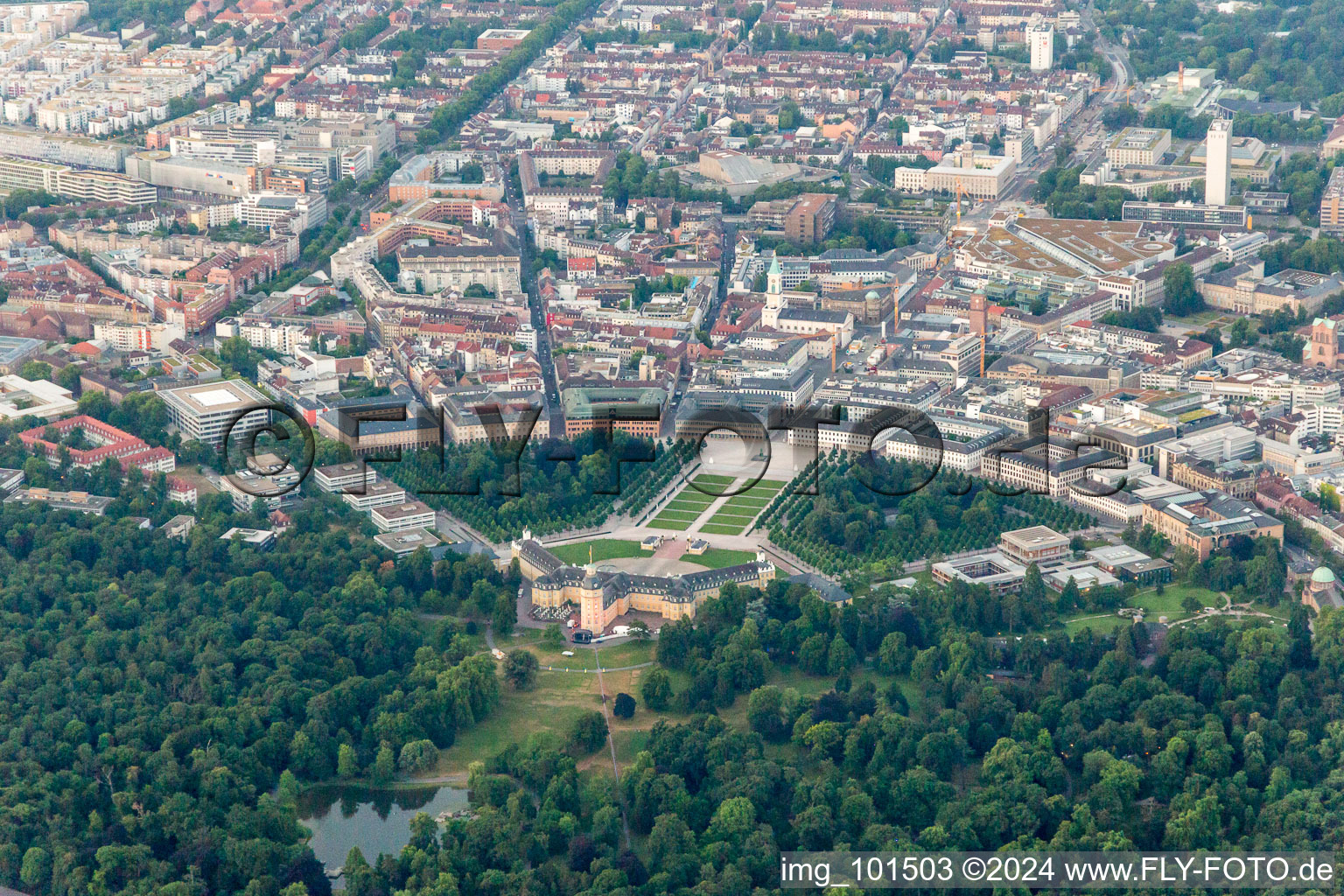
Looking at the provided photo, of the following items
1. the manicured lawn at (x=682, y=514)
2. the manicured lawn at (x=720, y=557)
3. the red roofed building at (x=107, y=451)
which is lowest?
the manicured lawn at (x=720, y=557)

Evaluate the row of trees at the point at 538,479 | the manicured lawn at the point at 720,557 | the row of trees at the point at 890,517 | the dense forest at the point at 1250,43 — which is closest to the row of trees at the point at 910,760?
the manicured lawn at the point at 720,557

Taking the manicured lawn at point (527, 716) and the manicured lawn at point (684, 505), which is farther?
the manicured lawn at point (684, 505)

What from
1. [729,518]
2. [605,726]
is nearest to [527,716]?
[605,726]

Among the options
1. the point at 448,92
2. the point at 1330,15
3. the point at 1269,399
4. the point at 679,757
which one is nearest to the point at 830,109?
the point at 448,92

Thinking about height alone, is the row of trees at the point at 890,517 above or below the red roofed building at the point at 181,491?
below

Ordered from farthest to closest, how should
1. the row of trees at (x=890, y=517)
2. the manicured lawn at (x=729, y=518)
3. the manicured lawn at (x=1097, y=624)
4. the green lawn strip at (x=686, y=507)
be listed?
the green lawn strip at (x=686, y=507) < the manicured lawn at (x=729, y=518) < the row of trees at (x=890, y=517) < the manicured lawn at (x=1097, y=624)

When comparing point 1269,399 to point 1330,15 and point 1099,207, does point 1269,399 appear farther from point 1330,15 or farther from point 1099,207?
point 1330,15

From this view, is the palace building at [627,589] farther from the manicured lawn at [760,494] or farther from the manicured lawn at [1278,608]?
the manicured lawn at [1278,608]
